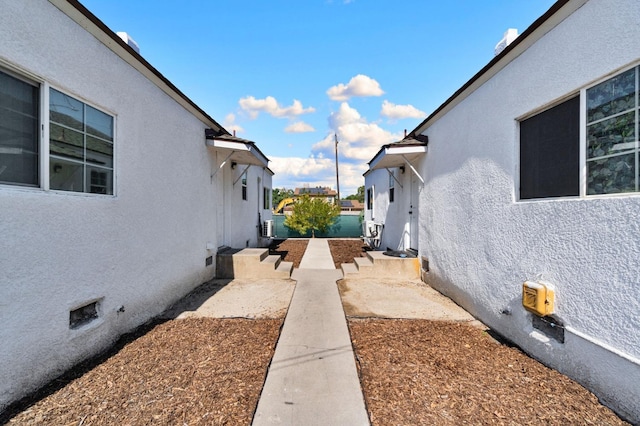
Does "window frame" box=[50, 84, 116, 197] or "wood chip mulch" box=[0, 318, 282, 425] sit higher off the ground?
"window frame" box=[50, 84, 116, 197]

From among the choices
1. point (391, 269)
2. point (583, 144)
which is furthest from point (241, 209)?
point (583, 144)

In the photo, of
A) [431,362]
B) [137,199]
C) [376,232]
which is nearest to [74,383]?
[137,199]

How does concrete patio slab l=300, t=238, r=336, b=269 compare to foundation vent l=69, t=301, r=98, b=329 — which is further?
concrete patio slab l=300, t=238, r=336, b=269

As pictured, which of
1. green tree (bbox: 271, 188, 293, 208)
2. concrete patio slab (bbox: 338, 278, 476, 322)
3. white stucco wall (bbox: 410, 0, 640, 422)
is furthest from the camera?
green tree (bbox: 271, 188, 293, 208)

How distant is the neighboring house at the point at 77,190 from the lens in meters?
2.43

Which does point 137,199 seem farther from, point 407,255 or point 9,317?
point 407,255

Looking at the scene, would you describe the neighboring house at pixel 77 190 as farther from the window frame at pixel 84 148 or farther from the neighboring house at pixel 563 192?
the neighboring house at pixel 563 192

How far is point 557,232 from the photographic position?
2.89 metres

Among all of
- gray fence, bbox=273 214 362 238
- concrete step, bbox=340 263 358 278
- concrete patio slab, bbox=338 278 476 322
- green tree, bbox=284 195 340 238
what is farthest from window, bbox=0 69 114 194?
gray fence, bbox=273 214 362 238

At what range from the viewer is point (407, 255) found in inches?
286

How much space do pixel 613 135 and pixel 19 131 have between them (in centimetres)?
573

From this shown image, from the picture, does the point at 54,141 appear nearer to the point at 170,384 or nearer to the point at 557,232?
the point at 170,384

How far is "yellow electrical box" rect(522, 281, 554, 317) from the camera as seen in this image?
292 cm

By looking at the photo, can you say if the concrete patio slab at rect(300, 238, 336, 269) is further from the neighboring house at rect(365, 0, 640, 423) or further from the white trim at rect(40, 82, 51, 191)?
the white trim at rect(40, 82, 51, 191)
